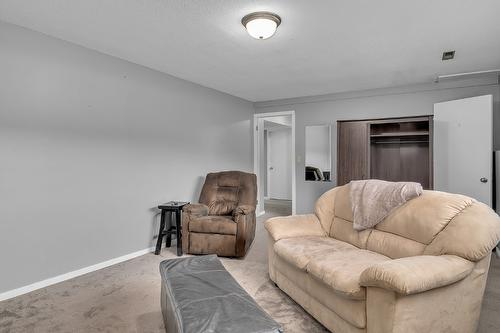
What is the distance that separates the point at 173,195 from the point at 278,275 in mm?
2093

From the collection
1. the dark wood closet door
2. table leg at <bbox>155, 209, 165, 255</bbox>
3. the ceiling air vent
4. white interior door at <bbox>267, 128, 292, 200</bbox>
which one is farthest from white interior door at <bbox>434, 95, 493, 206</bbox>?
white interior door at <bbox>267, 128, 292, 200</bbox>

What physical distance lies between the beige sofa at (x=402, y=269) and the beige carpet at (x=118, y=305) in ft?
0.60

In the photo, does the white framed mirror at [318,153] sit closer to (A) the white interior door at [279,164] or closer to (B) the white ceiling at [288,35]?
(B) the white ceiling at [288,35]

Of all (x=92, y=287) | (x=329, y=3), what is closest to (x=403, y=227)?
(x=329, y=3)

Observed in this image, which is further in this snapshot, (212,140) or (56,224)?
(212,140)

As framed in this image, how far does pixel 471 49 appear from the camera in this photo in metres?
3.06

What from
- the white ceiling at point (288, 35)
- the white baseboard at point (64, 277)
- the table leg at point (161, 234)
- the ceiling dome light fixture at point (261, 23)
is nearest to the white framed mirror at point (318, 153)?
the white ceiling at point (288, 35)

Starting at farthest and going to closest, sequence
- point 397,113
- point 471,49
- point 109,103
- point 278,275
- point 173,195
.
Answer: point 397,113 → point 173,195 → point 109,103 → point 471,49 → point 278,275

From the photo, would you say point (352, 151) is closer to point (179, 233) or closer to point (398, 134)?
point (398, 134)

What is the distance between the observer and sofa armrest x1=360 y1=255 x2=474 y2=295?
1.45 metres

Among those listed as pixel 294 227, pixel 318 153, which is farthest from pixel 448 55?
pixel 294 227

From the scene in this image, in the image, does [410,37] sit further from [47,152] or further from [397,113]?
[47,152]

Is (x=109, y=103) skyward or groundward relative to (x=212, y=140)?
skyward

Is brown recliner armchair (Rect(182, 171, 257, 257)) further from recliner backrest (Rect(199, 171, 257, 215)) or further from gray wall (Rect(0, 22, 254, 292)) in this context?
gray wall (Rect(0, 22, 254, 292))
